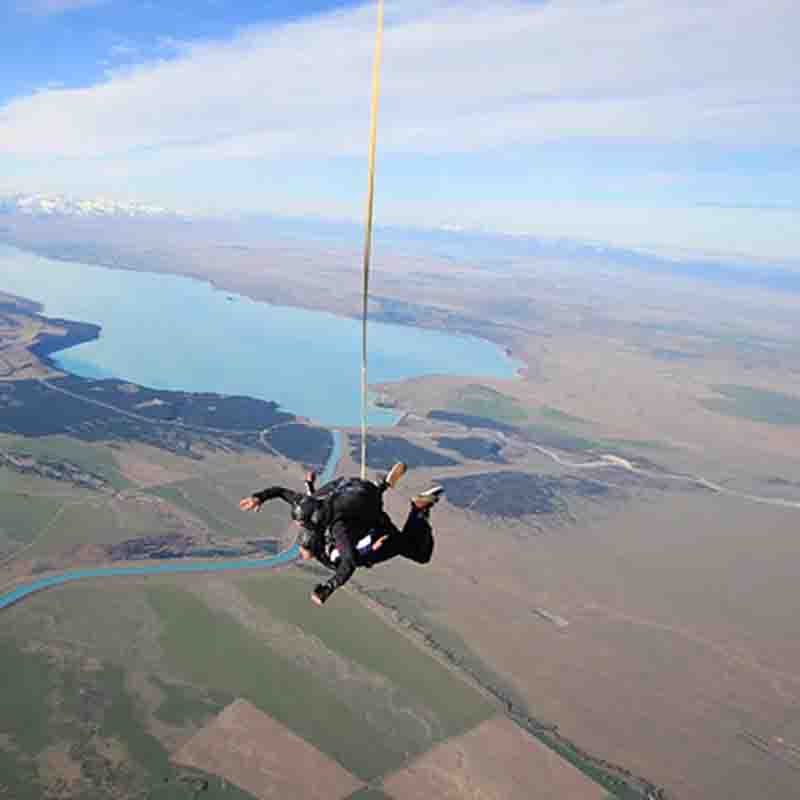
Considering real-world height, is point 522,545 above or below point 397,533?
below

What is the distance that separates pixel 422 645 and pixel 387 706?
4.79 meters

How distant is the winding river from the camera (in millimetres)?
Answer: 33281

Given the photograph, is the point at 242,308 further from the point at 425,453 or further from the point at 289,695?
the point at 289,695

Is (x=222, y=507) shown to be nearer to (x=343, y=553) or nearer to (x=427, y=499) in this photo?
(x=427, y=499)

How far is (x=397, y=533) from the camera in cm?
691

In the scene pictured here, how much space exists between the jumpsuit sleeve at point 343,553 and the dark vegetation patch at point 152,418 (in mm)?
49214

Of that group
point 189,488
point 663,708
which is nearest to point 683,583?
point 663,708

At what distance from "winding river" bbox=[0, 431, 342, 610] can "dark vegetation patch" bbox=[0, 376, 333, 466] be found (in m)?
16.3

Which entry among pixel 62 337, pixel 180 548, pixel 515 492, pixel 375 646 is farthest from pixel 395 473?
pixel 62 337

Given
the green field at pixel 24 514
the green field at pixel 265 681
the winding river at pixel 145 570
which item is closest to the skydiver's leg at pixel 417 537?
the green field at pixel 265 681

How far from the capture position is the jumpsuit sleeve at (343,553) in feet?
19.9

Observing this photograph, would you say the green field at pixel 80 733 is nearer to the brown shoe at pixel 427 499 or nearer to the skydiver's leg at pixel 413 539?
the skydiver's leg at pixel 413 539

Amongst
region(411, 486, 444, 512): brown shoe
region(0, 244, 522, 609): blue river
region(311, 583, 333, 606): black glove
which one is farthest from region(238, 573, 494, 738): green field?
region(311, 583, 333, 606): black glove

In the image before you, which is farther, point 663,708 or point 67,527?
point 67,527
